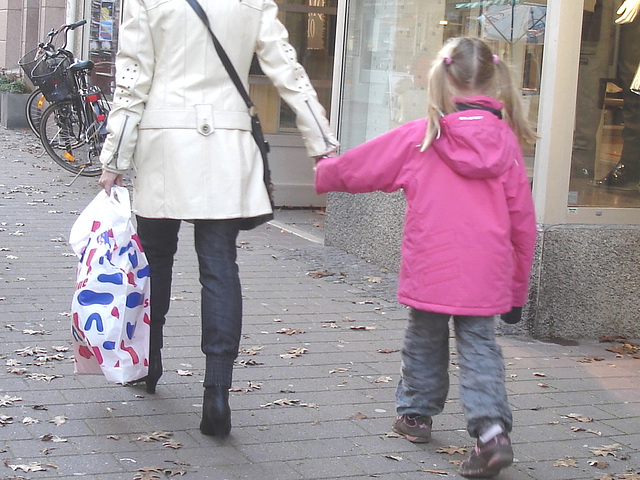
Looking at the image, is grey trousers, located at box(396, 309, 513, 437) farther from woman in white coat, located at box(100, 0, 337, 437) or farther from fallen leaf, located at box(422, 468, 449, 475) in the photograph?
woman in white coat, located at box(100, 0, 337, 437)

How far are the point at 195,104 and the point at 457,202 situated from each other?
104 centimetres

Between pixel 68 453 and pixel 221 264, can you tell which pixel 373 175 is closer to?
pixel 221 264

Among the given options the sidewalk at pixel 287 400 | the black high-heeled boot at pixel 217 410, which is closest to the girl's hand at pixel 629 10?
the sidewalk at pixel 287 400

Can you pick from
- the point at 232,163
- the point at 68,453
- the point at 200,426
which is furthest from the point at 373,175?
the point at 68,453

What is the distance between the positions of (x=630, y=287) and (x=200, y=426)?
10.1 ft

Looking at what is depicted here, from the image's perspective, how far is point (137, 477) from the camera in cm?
364

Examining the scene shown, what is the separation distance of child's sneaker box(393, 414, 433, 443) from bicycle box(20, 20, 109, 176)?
7.91 meters

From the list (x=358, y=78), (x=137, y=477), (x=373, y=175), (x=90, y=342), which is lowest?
(x=137, y=477)

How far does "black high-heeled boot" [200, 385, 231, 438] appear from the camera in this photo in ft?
13.1

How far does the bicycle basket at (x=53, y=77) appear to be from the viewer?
1155cm

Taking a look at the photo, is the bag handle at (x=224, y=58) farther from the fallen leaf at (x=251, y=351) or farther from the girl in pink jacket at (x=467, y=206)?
the fallen leaf at (x=251, y=351)

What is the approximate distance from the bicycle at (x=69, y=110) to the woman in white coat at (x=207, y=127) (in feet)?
24.8

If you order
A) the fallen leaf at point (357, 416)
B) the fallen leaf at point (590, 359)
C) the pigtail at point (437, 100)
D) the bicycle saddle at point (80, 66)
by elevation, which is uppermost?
the bicycle saddle at point (80, 66)

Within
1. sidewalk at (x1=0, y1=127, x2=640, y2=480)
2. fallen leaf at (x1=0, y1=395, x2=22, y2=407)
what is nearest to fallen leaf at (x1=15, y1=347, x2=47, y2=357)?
sidewalk at (x1=0, y1=127, x2=640, y2=480)
